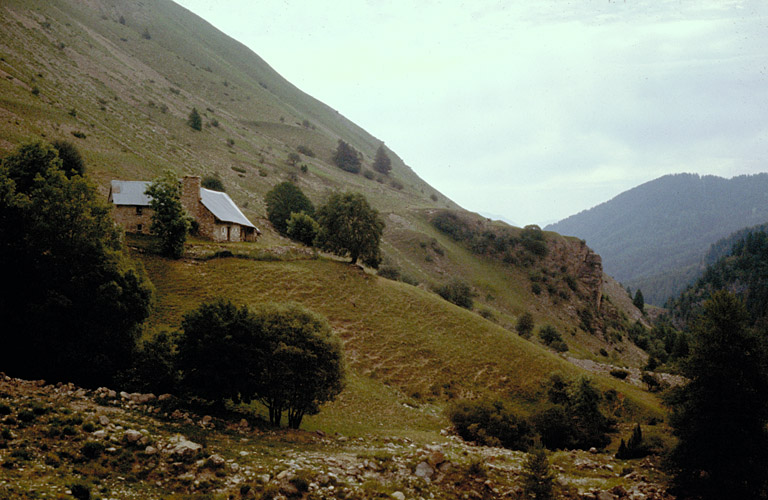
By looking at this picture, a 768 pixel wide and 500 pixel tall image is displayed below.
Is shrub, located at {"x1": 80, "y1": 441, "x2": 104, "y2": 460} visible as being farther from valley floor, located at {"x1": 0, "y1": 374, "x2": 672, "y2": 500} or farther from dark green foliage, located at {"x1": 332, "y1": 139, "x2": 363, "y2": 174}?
dark green foliage, located at {"x1": 332, "y1": 139, "x2": 363, "y2": 174}

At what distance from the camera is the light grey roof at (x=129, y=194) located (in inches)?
1641

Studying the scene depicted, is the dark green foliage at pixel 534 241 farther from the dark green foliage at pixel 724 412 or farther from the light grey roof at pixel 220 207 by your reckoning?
the dark green foliage at pixel 724 412

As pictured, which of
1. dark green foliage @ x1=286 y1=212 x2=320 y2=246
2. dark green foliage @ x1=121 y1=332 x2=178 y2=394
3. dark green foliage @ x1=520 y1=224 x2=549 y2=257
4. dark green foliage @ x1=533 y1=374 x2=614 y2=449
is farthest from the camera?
dark green foliage @ x1=520 y1=224 x2=549 y2=257

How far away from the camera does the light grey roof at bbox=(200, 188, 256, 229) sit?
4753cm

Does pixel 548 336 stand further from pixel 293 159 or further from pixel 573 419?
pixel 293 159

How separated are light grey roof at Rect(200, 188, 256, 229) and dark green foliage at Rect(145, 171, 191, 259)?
822 centimetres

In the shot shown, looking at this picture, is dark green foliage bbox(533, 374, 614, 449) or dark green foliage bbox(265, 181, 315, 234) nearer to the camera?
dark green foliage bbox(533, 374, 614, 449)

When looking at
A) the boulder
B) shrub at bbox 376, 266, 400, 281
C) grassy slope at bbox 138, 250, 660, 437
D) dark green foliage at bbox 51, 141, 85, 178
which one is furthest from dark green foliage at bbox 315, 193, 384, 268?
the boulder

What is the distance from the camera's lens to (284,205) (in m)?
72.2

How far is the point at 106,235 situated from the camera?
20.9 m

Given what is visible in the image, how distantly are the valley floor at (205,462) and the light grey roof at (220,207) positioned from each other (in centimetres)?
3374

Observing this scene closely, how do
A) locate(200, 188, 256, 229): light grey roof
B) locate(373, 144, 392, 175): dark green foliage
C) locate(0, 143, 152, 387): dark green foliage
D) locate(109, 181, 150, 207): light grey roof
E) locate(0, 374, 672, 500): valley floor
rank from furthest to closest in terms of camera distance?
locate(373, 144, 392, 175): dark green foliage
locate(200, 188, 256, 229): light grey roof
locate(109, 181, 150, 207): light grey roof
locate(0, 143, 152, 387): dark green foliage
locate(0, 374, 672, 500): valley floor

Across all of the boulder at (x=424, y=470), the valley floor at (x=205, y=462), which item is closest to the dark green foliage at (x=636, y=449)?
the valley floor at (x=205, y=462)

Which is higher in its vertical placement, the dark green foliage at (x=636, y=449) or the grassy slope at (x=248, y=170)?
the grassy slope at (x=248, y=170)
